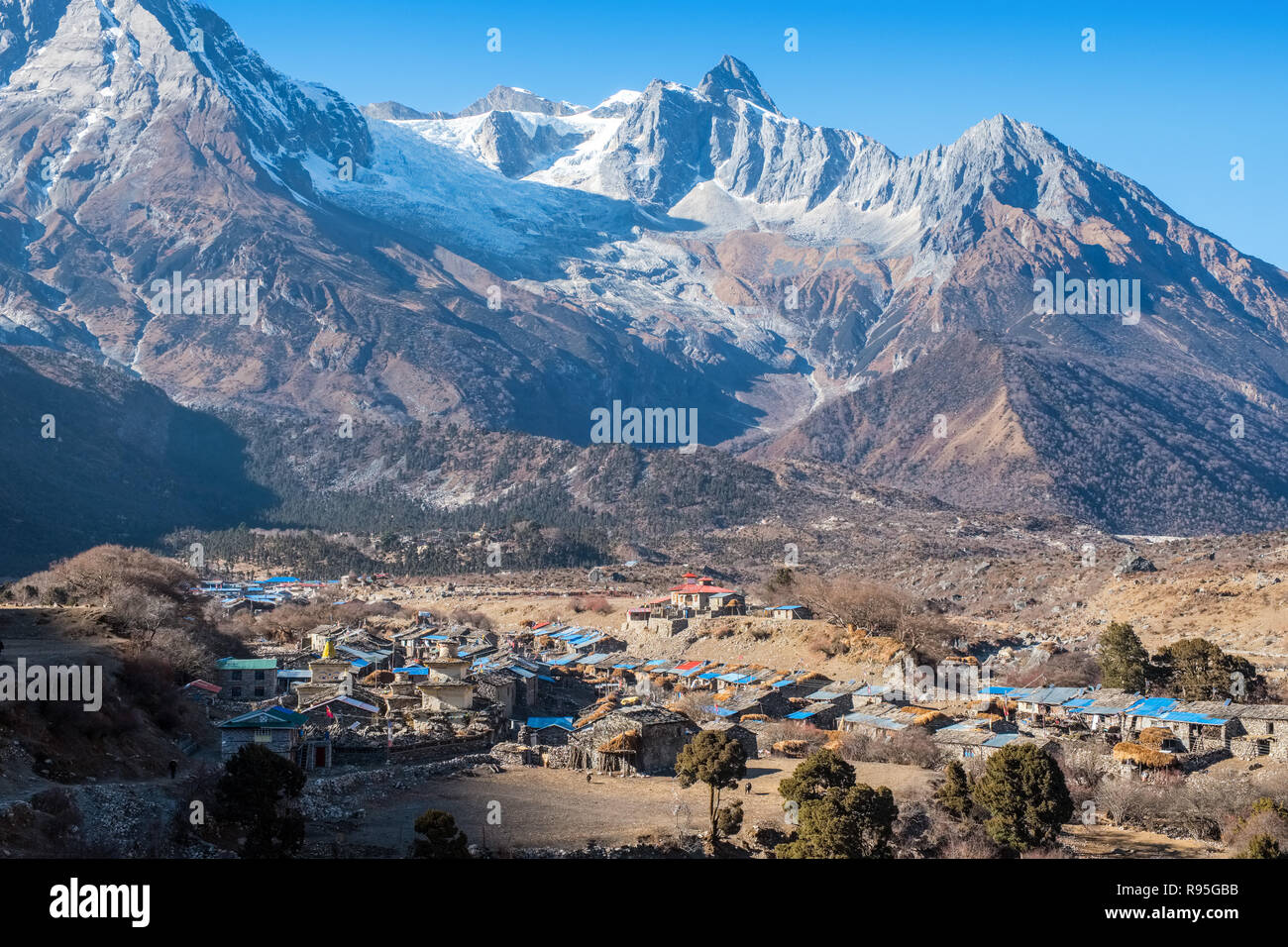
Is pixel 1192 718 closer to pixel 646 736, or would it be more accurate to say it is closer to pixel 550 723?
pixel 646 736

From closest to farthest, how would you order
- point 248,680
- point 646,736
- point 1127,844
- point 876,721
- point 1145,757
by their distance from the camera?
point 1127,844, point 1145,757, point 646,736, point 876,721, point 248,680

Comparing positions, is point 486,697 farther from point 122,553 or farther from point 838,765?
point 122,553

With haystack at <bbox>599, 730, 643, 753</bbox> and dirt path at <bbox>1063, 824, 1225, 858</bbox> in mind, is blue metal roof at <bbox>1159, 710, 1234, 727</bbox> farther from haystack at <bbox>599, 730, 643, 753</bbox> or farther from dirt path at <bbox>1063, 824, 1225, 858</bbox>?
haystack at <bbox>599, 730, 643, 753</bbox>

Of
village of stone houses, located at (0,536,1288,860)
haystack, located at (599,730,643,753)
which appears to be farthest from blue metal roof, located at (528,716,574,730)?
haystack, located at (599,730,643,753)

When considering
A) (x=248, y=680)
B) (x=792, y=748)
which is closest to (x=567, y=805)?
(x=792, y=748)

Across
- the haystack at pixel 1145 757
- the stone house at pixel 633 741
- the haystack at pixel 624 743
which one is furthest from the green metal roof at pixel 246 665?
the haystack at pixel 1145 757

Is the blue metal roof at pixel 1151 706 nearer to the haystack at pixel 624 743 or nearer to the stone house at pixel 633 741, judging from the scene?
the stone house at pixel 633 741

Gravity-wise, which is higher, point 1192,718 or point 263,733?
point 263,733

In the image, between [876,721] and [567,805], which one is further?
[876,721]
